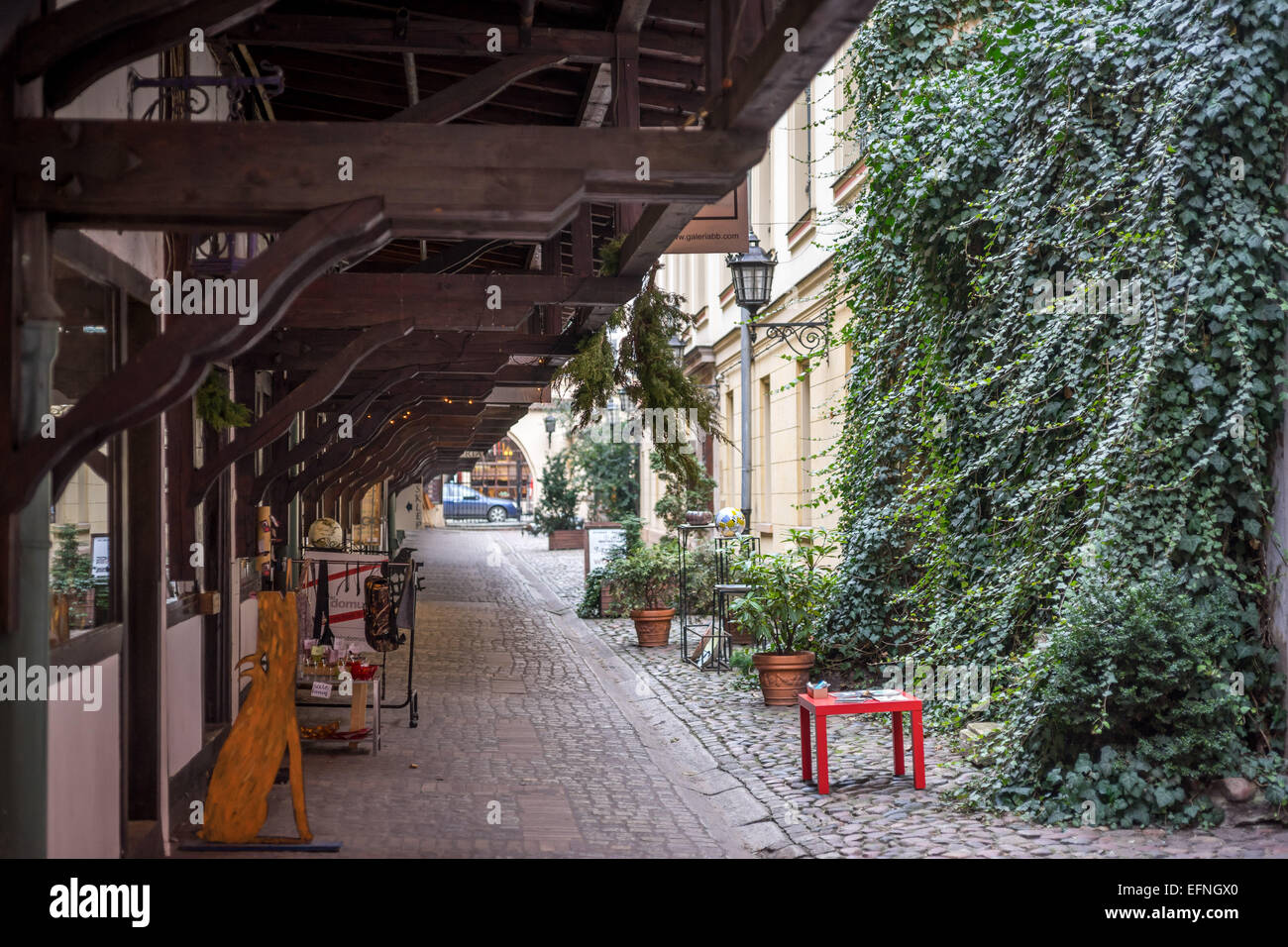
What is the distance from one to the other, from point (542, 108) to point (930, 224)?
3347 mm

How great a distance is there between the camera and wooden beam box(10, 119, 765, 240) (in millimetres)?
3793

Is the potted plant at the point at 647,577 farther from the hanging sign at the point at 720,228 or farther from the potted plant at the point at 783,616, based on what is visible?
the hanging sign at the point at 720,228

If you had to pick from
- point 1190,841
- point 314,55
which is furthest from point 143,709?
point 1190,841

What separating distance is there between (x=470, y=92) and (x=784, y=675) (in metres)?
6.18

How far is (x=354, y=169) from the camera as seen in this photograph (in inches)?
156

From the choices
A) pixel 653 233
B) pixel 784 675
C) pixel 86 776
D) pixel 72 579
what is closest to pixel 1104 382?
pixel 653 233

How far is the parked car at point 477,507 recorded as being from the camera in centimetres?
6506

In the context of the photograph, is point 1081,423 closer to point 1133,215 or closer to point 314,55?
point 1133,215

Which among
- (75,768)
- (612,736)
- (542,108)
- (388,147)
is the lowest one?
(612,736)

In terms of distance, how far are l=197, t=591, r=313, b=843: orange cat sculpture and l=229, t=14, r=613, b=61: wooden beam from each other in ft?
8.91

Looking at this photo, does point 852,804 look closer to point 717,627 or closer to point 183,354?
point 183,354

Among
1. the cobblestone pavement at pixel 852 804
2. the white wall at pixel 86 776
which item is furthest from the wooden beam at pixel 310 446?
the white wall at pixel 86 776

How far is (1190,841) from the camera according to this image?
20.0 feet
